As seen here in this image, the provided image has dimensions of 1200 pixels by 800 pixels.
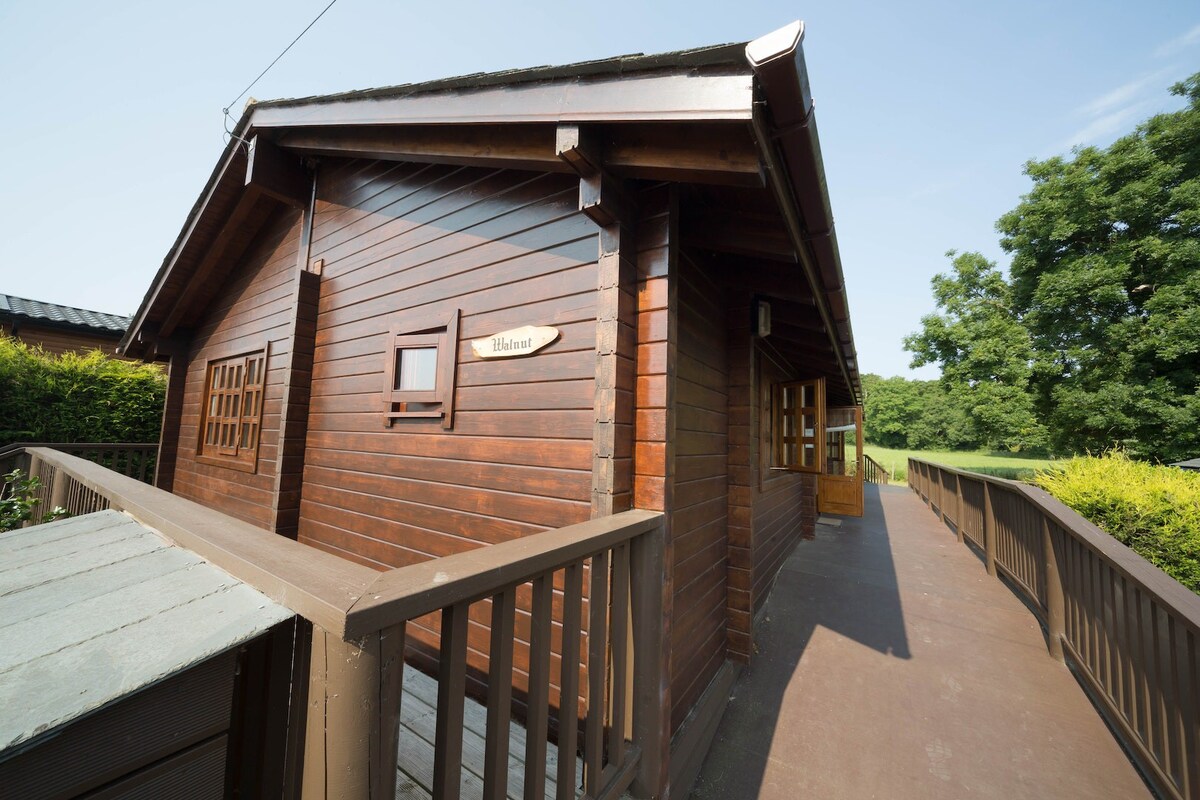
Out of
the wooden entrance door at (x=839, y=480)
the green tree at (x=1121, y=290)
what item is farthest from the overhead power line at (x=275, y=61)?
the green tree at (x=1121, y=290)

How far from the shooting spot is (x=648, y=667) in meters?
1.84

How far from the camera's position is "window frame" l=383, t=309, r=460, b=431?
272 cm

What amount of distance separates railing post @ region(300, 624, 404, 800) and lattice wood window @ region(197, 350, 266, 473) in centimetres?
452

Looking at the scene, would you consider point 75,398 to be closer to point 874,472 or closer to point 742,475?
point 742,475

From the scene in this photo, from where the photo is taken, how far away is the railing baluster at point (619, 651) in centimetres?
171

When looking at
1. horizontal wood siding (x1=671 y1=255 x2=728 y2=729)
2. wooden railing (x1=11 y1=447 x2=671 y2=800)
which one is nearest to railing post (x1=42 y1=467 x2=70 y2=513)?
wooden railing (x1=11 y1=447 x2=671 y2=800)

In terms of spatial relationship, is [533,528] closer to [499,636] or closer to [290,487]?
[499,636]

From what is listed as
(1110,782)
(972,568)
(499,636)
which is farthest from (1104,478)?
(499,636)

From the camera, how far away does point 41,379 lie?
6.68 meters

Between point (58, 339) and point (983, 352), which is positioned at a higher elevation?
point (983, 352)

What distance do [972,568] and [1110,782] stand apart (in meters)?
3.83

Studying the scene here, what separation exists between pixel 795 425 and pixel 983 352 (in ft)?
54.9

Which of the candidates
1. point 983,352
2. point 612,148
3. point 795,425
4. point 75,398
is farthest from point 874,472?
point 75,398

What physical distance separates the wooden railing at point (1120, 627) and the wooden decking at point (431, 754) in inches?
102
